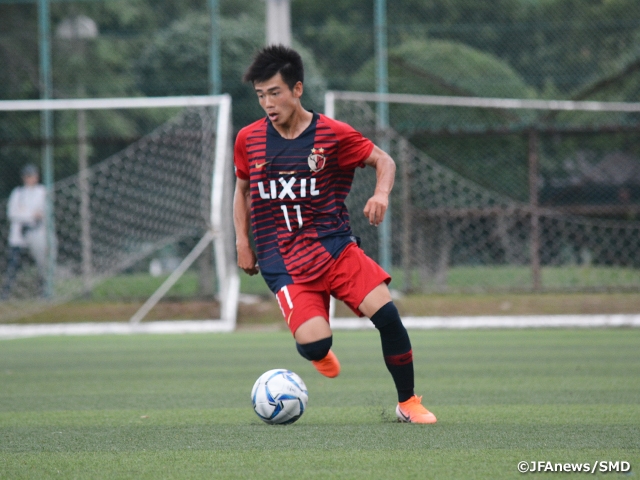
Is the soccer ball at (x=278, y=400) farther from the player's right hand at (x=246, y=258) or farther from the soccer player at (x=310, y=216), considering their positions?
the player's right hand at (x=246, y=258)

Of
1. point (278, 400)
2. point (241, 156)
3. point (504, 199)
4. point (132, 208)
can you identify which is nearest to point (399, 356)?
point (278, 400)

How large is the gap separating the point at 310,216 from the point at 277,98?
62 cm

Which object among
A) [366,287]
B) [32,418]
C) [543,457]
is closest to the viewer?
[543,457]

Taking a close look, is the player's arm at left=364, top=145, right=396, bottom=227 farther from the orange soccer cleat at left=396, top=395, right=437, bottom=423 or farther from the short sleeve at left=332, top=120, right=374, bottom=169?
the orange soccer cleat at left=396, top=395, right=437, bottom=423

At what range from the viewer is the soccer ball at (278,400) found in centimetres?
486

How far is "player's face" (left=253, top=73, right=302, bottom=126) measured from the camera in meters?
4.92

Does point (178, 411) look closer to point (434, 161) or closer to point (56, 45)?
point (434, 161)

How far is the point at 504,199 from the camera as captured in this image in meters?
15.0

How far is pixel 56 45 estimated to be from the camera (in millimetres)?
15844

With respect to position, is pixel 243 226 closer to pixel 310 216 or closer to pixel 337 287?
pixel 310 216

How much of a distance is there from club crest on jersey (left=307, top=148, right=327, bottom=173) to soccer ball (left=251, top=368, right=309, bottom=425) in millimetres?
1083

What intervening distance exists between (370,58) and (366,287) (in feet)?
35.3

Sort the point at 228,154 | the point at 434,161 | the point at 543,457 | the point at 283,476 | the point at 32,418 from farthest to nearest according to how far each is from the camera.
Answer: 1. the point at 434,161
2. the point at 228,154
3. the point at 32,418
4. the point at 543,457
5. the point at 283,476

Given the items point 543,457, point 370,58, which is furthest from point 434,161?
point 543,457
